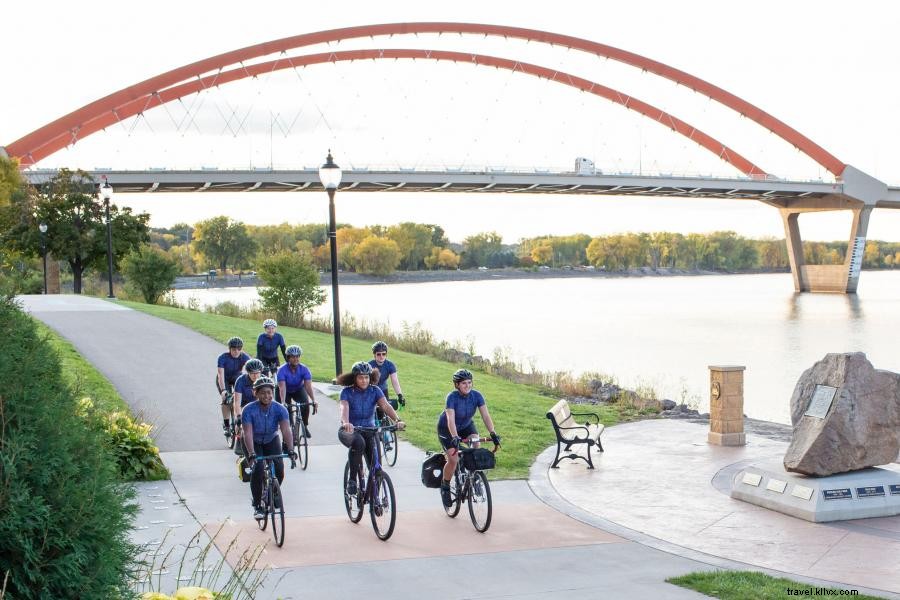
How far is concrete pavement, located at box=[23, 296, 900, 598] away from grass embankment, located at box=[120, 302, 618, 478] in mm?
546

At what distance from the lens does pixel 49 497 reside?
10.7 ft

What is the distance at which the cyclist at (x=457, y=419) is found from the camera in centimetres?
870

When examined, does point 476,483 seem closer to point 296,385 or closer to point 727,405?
point 296,385

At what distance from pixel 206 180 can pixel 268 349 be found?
131ft

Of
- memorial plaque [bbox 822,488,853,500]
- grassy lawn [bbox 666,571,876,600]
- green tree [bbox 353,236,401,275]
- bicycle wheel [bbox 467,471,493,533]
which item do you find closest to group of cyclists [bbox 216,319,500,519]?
bicycle wheel [bbox 467,471,493,533]

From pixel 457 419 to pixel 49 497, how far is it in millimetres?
5825

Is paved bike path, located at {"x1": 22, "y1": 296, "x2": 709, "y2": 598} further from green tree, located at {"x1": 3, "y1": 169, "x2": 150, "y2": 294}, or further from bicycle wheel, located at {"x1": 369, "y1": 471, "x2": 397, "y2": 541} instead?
green tree, located at {"x1": 3, "y1": 169, "x2": 150, "y2": 294}

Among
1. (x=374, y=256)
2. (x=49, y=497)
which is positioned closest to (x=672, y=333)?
(x=49, y=497)

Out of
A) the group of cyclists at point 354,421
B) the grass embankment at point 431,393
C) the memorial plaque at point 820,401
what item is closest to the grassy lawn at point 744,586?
the group of cyclists at point 354,421

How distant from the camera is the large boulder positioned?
951 cm

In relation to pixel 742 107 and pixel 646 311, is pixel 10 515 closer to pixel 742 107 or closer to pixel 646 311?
pixel 646 311

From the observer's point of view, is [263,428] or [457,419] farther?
[457,419]

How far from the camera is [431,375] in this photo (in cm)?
2164

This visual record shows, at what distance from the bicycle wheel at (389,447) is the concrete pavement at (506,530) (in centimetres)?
18
